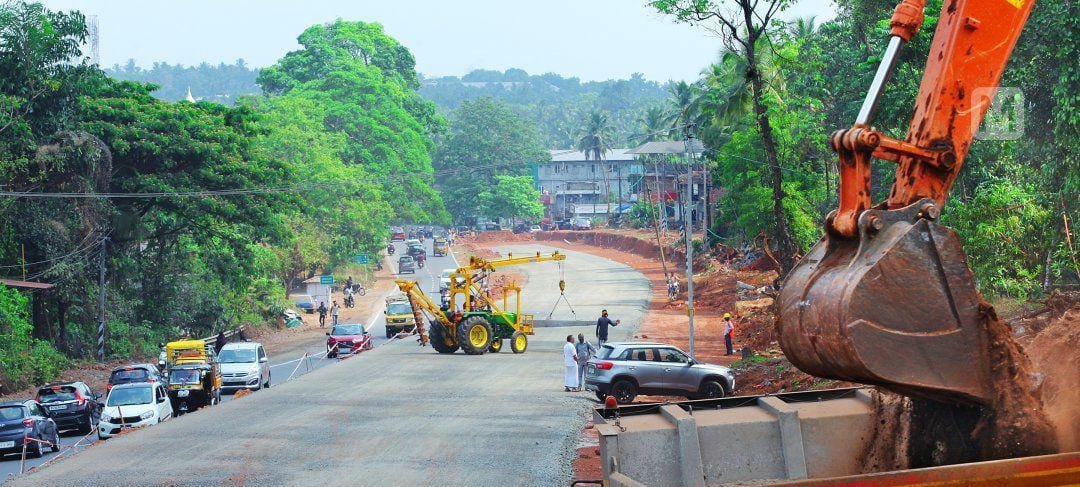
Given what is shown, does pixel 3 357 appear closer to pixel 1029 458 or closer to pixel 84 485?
pixel 84 485

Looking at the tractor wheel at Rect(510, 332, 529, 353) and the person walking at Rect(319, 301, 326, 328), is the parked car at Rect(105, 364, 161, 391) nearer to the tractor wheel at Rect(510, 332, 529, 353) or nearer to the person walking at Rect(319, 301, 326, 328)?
the tractor wheel at Rect(510, 332, 529, 353)

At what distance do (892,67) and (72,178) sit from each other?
3958 cm

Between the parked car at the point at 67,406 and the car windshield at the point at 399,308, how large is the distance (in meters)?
24.3

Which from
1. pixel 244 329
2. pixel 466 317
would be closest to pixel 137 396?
pixel 466 317

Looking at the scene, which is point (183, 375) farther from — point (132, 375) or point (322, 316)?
point (322, 316)

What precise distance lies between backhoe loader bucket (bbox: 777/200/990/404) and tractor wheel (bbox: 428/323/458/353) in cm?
3218

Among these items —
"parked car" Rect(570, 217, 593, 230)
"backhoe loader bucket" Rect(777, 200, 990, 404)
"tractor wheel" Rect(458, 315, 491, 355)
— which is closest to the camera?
"backhoe loader bucket" Rect(777, 200, 990, 404)

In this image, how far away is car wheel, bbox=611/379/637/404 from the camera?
2772cm

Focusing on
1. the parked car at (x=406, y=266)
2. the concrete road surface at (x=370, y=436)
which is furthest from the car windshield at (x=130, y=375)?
the parked car at (x=406, y=266)

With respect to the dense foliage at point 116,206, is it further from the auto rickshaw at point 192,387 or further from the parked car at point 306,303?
the parked car at point 306,303

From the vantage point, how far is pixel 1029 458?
8.67 m

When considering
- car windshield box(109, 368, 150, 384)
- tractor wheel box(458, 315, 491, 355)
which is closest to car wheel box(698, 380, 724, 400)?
tractor wheel box(458, 315, 491, 355)

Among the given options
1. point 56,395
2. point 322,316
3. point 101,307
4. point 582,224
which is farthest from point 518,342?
point 582,224

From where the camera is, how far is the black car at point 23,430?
25.3 meters
